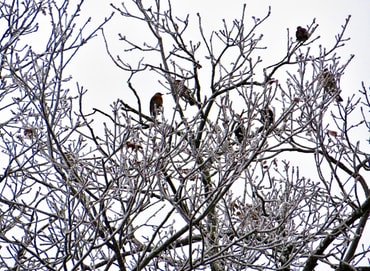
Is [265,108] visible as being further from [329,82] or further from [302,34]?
[302,34]

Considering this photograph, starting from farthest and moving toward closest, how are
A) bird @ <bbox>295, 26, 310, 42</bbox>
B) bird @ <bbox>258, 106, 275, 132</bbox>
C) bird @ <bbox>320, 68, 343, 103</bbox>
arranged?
bird @ <bbox>295, 26, 310, 42</bbox> < bird @ <bbox>320, 68, 343, 103</bbox> < bird @ <bbox>258, 106, 275, 132</bbox>

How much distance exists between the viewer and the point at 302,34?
7.25 meters

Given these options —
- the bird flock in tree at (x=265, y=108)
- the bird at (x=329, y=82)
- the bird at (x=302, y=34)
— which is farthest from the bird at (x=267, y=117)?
the bird at (x=302, y=34)

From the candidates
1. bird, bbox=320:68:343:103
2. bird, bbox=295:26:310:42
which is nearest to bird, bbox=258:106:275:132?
bird, bbox=320:68:343:103

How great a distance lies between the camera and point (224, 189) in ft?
16.1

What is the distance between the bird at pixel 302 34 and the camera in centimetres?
721

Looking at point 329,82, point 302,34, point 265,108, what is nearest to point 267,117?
point 265,108

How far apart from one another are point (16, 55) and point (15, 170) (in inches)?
46.0

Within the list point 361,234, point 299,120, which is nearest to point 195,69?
point 299,120

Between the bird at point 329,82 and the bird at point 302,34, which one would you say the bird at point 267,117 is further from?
the bird at point 302,34

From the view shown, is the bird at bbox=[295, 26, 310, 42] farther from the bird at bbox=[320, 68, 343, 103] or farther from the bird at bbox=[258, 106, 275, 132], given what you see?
the bird at bbox=[258, 106, 275, 132]

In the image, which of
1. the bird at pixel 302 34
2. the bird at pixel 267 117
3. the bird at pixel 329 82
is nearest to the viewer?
the bird at pixel 267 117

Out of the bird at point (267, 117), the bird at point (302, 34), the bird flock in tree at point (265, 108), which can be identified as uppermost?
the bird at point (302, 34)

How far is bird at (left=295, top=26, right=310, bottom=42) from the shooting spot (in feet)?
23.7
